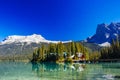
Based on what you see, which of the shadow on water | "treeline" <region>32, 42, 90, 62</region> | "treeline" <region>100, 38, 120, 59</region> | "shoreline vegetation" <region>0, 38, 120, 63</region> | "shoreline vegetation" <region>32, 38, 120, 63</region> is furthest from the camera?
"treeline" <region>32, 42, 90, 62</region>

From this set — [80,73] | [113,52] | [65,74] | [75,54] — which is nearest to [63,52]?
[75,54]

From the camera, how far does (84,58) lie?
150 meters

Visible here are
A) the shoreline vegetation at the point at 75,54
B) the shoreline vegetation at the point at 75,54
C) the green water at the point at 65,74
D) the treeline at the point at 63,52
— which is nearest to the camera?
the green water at the point at 65,74

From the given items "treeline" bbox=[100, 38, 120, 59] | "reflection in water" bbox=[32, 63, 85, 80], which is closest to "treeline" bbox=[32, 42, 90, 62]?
"treeline" bbox=[100, 38, 120, 59]

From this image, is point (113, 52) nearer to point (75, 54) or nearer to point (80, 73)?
point (75, 54)

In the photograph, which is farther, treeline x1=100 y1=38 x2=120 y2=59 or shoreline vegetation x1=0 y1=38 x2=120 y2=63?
shoreline vegetation x1=0 y1=38 x2=120 y2=63

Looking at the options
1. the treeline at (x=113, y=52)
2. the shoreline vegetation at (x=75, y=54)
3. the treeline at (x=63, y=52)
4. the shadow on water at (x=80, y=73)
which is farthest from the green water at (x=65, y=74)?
the treeline at (x=63, y=52)

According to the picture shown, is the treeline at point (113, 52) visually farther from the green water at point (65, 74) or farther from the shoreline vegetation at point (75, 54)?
the green water at point (65, 74)

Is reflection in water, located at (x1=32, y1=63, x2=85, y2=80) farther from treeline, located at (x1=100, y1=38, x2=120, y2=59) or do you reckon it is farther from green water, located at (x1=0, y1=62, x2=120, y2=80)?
treeline, located at (x1=100, y1=38, x2=120, y2=59)

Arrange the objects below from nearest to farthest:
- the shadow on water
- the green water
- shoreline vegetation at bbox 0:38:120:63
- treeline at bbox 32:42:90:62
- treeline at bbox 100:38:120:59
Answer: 1. the shadow on water
2. the green water
3. treeline at bbox 100:38:120:59
4. shoreline vegetation at bbox 0:38:120:63
5. treeline at bbox 32:42:90:62

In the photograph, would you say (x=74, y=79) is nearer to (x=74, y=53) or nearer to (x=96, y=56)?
(x=74, y=53)

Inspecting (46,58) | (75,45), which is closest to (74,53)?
(75,45)

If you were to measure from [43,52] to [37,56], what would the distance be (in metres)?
7.74

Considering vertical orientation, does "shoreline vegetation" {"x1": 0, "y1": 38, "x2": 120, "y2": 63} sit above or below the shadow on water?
above
